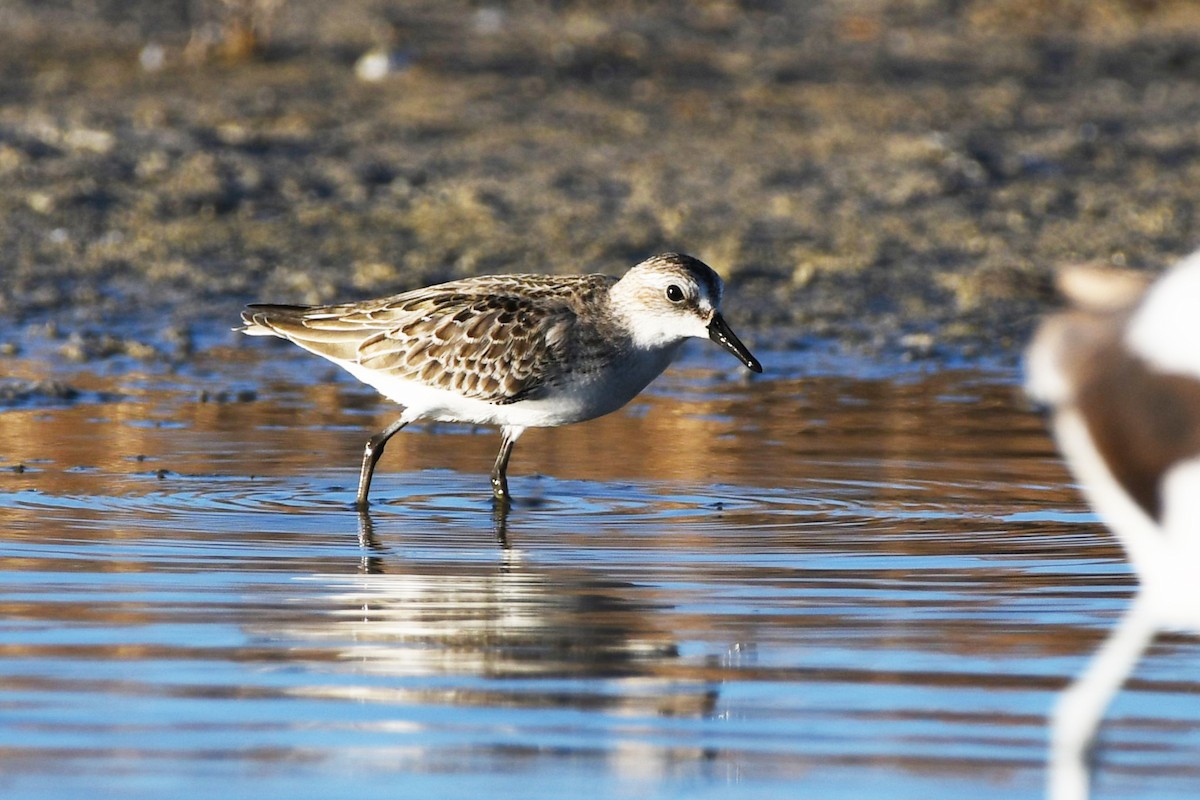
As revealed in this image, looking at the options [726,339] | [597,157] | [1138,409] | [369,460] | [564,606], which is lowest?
[564,606]

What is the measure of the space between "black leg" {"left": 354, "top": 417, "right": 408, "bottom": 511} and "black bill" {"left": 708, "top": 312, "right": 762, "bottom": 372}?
137 cm

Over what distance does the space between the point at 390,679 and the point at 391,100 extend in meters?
10.5

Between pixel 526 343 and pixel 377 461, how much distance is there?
2.52 ft

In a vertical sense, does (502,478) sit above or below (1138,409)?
below

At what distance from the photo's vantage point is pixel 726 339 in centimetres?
930

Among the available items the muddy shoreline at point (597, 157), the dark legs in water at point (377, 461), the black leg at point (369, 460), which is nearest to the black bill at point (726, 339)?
the dark legs in water at point (377, 461)

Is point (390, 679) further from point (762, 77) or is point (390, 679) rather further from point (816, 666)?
point (762, 77)

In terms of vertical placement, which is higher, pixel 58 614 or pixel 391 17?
pixel 391 17

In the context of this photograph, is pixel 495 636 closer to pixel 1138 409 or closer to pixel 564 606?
pixel 564 606

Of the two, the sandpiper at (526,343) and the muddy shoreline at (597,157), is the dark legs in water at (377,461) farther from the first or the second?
the muddy shoreline at (597,157)

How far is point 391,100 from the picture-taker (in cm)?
1572

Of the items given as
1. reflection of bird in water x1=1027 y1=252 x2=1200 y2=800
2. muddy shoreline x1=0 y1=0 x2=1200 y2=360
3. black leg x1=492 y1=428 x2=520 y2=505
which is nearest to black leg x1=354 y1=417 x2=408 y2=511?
black leg x1=492 y1=428 x2=520 y2=505

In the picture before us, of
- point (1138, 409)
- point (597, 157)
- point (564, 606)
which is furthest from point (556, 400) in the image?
point (597, 157)

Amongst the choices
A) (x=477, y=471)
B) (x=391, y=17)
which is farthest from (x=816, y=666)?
(x=391, y=17)
